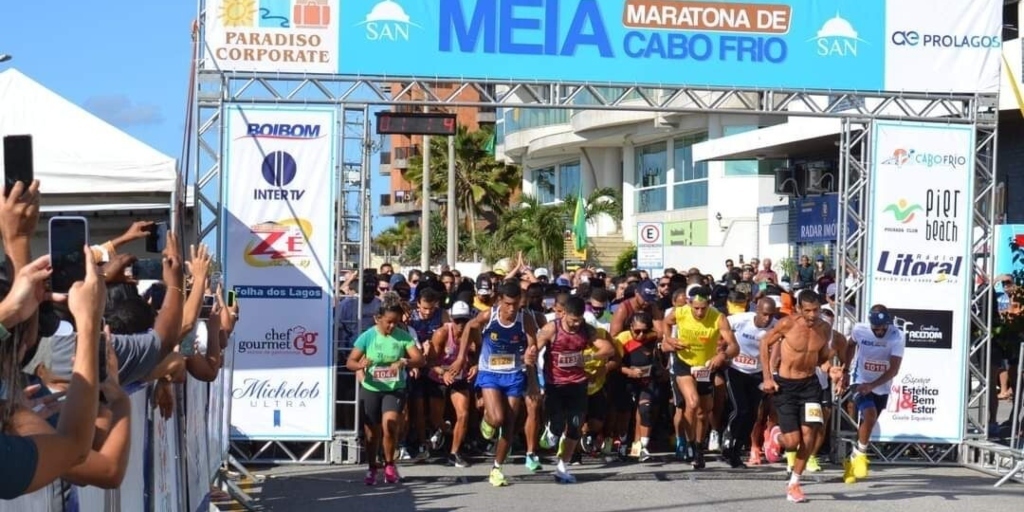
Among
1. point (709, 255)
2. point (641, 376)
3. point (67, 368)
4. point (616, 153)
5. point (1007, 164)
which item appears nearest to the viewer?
point (67, 368)

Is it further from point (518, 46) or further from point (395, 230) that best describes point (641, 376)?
point (395, 230)

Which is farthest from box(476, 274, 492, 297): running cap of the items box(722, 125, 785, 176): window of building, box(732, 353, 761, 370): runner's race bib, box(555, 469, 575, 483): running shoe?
box(722, 125, 785, 176): window of building

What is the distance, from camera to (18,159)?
4.52 metres

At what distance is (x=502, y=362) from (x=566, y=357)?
2.41 ft

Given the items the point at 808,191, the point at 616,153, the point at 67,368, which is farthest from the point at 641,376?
the point at 616,153

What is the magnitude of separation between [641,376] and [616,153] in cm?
4411

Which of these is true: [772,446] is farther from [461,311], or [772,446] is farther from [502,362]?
[461,311]

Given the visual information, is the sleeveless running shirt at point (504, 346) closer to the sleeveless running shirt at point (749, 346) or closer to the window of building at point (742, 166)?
the sleeveless running shirt at point (749, 346)

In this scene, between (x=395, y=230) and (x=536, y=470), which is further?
(x=395, y=230)

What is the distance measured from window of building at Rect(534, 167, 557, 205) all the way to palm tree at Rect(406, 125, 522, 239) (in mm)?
5209

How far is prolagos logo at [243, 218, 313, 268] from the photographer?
587 inches

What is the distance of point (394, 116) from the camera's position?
14.8 meters

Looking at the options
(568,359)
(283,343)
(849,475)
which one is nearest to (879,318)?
(849,475)

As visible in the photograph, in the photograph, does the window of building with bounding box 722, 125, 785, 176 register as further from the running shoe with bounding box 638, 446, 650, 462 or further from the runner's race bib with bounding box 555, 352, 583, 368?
the runner's race bib with bounding box 555, 352, 583, 368
